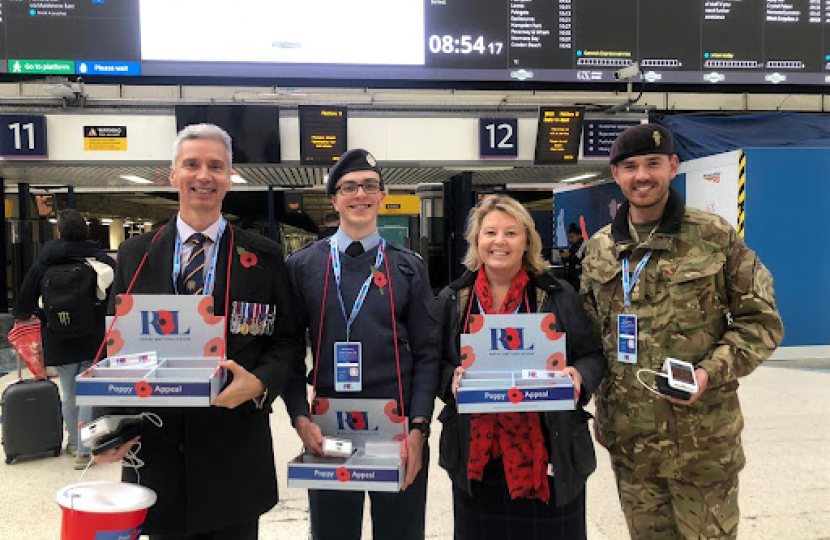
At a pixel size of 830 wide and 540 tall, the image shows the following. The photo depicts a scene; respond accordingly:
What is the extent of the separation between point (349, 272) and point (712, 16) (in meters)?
5.01

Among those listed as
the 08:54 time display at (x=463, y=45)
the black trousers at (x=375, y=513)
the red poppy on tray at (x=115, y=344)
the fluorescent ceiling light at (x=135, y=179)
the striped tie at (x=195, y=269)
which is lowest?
the black trousers at (x=375, y=513)

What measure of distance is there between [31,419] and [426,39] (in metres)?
4.16

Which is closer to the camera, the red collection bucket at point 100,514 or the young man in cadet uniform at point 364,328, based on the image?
the red collection bucket at point 100,514

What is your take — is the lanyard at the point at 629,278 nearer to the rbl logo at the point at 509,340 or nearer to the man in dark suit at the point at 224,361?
the rbl logo at the point at 509,340

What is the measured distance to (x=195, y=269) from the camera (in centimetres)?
158

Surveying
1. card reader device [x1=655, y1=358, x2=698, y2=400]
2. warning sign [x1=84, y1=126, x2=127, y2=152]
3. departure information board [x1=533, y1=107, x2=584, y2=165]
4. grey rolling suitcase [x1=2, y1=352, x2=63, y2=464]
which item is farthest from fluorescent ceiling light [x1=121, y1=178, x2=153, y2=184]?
card reader device [x1=655, y1=358, x2=698, y2=400]

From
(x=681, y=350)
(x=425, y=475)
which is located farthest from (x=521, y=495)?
(x=681, y=350)

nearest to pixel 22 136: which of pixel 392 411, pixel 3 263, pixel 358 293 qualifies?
pixel 3 263

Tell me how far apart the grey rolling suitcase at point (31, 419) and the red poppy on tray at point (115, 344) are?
3.05m

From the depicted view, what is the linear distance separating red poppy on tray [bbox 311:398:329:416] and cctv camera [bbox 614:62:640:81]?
4.35 meters

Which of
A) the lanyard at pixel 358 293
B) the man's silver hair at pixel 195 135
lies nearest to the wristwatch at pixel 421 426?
the lanyard at pixel 358 293

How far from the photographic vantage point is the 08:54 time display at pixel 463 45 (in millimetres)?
5000

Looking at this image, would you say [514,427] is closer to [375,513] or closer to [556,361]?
[556,361]

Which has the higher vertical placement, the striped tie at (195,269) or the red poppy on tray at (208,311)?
the striped tie at (195,269)
